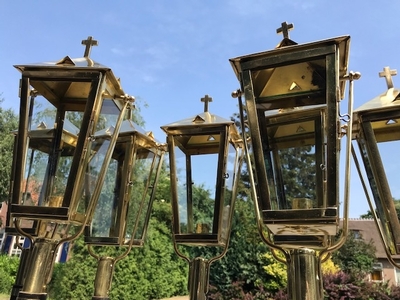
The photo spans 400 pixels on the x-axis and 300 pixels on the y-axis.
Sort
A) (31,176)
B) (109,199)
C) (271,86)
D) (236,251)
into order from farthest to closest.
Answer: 1. (236,251)
2. (109,199)
3. (31,176)
4. (271,86)

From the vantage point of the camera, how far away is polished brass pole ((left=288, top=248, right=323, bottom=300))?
1.49 metres

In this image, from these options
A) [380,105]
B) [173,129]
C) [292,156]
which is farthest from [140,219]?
[380,105]

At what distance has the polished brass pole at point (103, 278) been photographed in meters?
2.60

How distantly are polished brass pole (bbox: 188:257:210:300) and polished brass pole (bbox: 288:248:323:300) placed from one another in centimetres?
95

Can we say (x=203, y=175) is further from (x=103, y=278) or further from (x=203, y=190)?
(x=103, y=278)

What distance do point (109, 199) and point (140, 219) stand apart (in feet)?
1.08

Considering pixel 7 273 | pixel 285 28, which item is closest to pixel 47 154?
pixel 285 28

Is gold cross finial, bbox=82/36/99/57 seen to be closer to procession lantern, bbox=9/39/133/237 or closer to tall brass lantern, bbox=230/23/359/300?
procession lantern, bbox=9/39/133/237

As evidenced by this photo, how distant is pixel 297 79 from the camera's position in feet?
5.52

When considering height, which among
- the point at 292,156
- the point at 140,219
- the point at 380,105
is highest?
the point at 380,105

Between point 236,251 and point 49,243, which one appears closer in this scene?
point 49,243

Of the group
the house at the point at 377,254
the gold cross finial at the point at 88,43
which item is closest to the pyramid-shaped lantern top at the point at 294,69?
the gold cross finial at the point at 88,43

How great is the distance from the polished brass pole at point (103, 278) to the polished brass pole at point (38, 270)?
787mm

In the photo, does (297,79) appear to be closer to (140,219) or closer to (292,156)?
(292,156)
